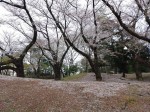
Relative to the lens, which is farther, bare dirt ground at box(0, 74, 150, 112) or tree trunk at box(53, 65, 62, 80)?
tree trunk at box(53, 65, 62, 80)

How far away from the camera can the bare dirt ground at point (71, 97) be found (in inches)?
462

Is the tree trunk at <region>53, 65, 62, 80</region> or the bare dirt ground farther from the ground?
the tree trunk at <region>53, 65, 62, 80</region>

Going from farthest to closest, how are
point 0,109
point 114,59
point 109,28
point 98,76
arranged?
point 114,59 → point 109,28 → point 98,76 → point 0,109

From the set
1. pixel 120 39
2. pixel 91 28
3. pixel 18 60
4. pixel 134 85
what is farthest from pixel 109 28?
pixel 134 85

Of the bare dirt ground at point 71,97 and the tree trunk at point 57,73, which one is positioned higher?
the tree trunk at point 57,73

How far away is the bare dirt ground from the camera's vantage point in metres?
11.7

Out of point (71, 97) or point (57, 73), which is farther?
point (57, 73)

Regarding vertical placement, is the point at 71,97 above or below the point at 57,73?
below

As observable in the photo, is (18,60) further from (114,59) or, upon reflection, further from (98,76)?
(114,59)

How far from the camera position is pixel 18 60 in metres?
22.7

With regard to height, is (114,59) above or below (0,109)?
above

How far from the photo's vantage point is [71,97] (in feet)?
42.2

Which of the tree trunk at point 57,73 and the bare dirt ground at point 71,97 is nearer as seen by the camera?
the bare dirt ground at point 71,97

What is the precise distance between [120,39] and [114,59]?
210 inches
